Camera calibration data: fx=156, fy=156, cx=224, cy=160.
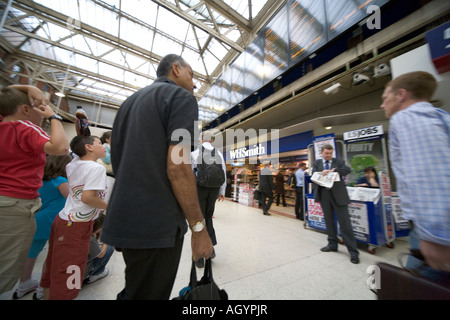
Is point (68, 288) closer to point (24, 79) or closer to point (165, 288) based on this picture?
point (165, 288)

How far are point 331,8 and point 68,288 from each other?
6344 millimetres

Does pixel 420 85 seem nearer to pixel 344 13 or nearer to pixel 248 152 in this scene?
pixel 344 13

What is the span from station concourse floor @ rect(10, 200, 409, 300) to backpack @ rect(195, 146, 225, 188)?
996 millimetres

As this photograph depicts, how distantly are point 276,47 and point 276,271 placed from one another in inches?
243

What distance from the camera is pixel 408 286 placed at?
718mm

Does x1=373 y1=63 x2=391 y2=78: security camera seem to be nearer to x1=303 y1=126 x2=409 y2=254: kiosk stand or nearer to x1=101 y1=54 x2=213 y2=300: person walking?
x1=303 y1=126 x2=409 y2=254: kiosk stand

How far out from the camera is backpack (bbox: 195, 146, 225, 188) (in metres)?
2.00

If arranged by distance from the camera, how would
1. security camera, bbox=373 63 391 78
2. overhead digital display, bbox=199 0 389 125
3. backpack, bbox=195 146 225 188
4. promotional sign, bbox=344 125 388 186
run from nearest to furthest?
backpack, bbox=195 146 225 188, security camera, bbox=373 63 391 78, promotional sign, bbox=344 125 388 186, overhead digital display, bbox=199 0 389 125

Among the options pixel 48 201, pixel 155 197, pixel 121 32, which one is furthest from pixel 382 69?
pixel 121 32

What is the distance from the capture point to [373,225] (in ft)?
7.82

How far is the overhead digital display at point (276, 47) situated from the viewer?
484cm

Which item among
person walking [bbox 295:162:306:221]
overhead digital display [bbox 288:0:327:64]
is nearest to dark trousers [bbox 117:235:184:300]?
person walking [bbox 295:162:306:221]

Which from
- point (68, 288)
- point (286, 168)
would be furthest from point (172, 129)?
point (286, 168)

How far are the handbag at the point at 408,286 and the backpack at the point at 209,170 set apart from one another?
1.56m
